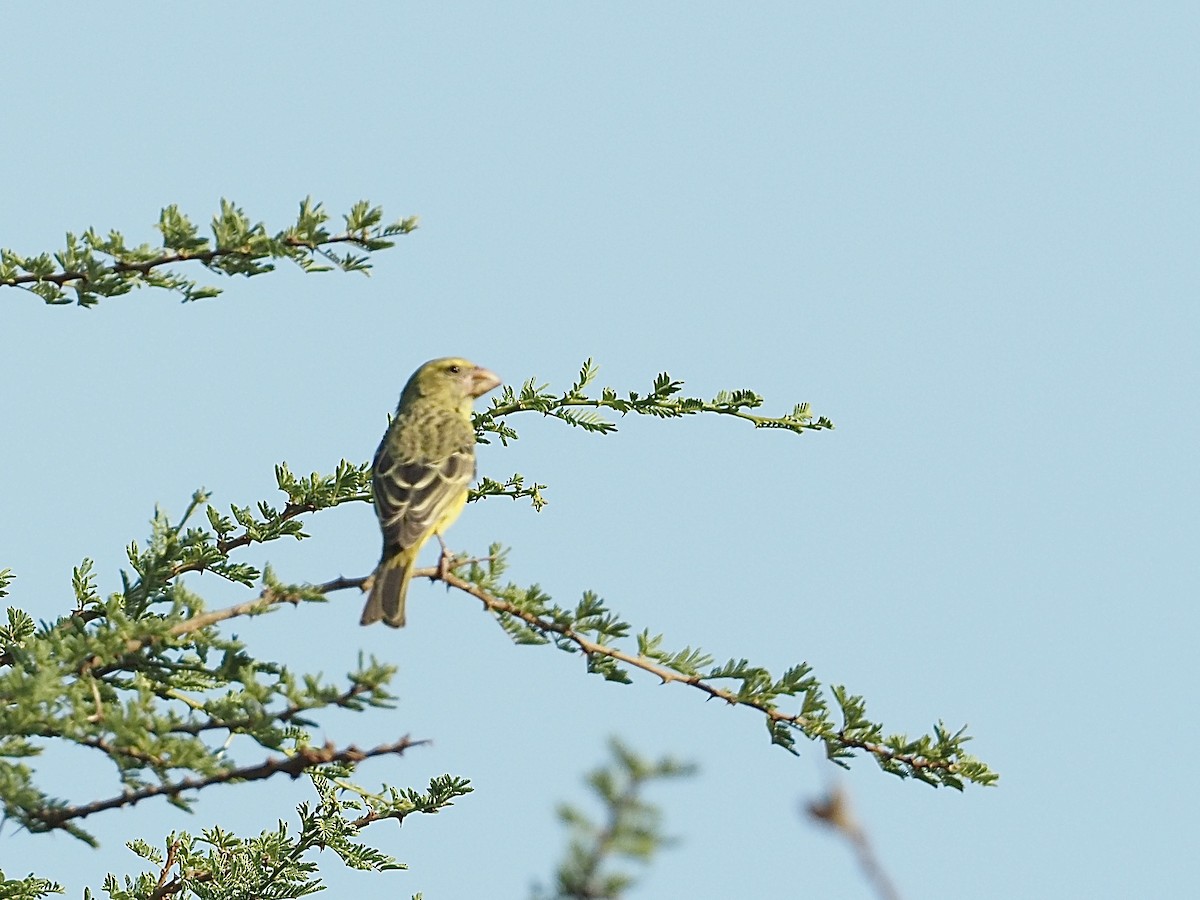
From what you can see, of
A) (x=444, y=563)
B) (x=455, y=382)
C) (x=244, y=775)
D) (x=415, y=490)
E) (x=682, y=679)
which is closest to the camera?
(x=244, y=775)

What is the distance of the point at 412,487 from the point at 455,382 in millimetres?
2275

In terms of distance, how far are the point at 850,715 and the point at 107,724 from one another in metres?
2.28

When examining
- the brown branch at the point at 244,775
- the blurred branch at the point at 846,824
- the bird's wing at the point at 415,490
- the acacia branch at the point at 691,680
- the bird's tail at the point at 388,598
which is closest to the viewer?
the blurred branch at the point at 846,824

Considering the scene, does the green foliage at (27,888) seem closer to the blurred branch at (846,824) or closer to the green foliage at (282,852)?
the green foliage at (282,852)

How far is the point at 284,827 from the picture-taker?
19.7 feet

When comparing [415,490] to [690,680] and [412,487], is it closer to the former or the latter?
[412,487]

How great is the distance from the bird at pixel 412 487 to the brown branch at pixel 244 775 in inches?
96.2

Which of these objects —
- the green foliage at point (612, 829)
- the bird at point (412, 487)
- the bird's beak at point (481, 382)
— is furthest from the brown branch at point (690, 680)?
the bird's beak at point (481, 382)

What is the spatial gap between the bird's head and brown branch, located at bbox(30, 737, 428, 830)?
19.1 feet

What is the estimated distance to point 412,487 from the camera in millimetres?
7578

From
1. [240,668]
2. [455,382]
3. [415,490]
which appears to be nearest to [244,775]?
[240,668]

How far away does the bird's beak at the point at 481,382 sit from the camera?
9750 mm

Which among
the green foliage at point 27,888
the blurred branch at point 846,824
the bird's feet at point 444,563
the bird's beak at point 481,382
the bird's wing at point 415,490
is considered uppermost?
the bird's beak at point 481,382

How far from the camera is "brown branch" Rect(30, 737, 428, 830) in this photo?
3.33 metres
